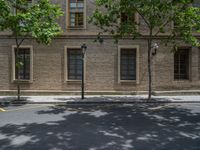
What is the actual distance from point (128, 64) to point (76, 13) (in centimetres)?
526

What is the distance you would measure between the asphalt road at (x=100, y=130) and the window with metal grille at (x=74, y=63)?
6454 mm

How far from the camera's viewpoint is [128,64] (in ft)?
61.9

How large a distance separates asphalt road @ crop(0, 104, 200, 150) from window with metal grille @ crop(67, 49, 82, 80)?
6.45 meters

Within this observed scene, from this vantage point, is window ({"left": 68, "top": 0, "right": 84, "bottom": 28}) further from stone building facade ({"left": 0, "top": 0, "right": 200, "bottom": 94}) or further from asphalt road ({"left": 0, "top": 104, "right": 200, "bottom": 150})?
asphalt road ({"left": 0, "top": 104, "right": 200, "bottom": 150})

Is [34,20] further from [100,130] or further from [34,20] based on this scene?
[100,130]

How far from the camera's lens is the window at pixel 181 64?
19078 millimetres

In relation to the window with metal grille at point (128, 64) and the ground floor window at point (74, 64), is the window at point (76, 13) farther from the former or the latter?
the window with metal grille at point (128, 64)

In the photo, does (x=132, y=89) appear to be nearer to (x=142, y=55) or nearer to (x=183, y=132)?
(x=142, y=55)

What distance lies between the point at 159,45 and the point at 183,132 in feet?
36.1

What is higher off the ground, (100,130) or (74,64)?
(74,64)

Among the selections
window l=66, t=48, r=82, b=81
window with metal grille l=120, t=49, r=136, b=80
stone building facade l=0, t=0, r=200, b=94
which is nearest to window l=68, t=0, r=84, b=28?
stone building facade l=0, t=0, r=200, b=94

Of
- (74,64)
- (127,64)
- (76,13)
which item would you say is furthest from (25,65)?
(127,64)

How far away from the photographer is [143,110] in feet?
41.7

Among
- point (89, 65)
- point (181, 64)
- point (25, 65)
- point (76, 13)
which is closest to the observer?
point (89, 65)
